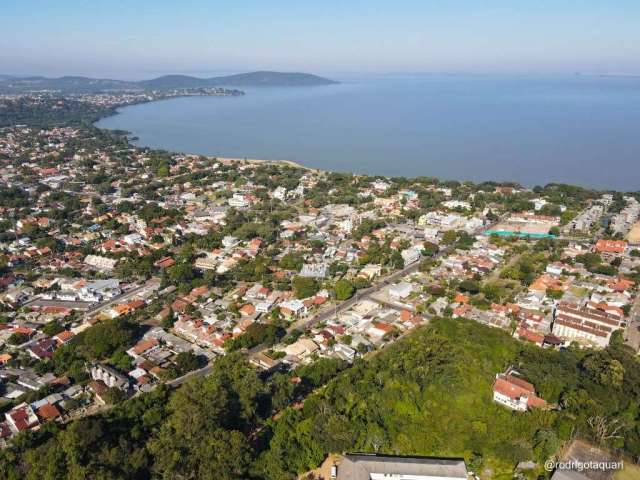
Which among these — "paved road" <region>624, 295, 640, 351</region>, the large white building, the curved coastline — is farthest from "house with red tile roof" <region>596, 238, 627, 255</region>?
the curved coastline

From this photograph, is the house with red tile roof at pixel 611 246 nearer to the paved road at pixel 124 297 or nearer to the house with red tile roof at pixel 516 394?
the house with red tile roof at pixel 516 394

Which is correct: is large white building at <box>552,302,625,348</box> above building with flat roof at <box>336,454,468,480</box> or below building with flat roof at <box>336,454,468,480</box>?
above

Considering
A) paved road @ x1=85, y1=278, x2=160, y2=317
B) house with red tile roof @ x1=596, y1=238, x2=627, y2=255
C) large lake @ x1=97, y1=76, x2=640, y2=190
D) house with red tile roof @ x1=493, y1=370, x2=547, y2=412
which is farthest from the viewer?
large lake @ x1=97, y1=76, x2=640, y2=190

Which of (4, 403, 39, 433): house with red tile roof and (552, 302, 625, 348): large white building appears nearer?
(4, 403, 39, 433): house with red tile roof

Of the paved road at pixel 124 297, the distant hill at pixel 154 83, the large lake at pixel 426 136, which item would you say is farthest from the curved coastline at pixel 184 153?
the distant hill at pixel 154 83

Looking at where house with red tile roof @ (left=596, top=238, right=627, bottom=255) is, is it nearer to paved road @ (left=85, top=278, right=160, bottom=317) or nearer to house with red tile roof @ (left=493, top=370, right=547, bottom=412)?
house with red tile roof @ (left=493, top=370, right=547, bottom=412)

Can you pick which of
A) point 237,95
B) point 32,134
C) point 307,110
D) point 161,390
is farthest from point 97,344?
point 237,95

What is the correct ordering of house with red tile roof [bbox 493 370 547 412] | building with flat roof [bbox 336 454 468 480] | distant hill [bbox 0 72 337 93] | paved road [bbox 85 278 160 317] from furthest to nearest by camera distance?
1. distant hill [bbox 0 72 337 93]
2. paved road [bbox 85 278 160 317]
3. house with red tile roof [bbox 493 370 547 412]
4. building with flat roof [bbox 336 454 468 480]

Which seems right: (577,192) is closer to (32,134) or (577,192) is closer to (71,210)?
(71,210)
